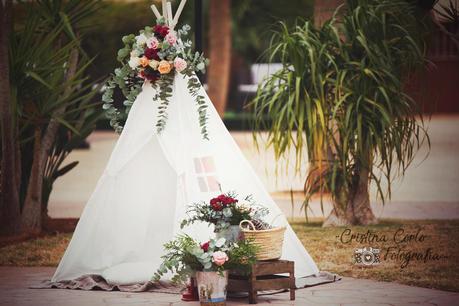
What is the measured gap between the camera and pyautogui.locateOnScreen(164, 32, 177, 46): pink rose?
23.4 ft

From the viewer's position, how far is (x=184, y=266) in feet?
20.7

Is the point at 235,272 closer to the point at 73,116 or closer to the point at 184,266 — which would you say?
the point at 184,266

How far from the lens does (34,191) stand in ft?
32.1

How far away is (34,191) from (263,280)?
162 inches

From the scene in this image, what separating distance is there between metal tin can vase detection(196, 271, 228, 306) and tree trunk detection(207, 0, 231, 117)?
51.1 ft

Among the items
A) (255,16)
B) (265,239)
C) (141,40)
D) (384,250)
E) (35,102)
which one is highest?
(255,16)

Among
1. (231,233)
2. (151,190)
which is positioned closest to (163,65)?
(151,190)

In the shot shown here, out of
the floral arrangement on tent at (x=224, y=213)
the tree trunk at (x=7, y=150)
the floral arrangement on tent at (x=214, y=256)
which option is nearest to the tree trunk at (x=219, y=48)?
the tree trunk at (x=7, y=150)

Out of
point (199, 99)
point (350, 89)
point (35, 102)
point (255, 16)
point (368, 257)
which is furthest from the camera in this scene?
point (255, 16)

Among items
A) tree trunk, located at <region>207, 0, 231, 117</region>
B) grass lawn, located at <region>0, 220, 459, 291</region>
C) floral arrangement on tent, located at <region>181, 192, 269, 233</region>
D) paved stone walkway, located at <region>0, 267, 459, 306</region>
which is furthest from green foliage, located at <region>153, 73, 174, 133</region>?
tree trunk, located at <region>207, 0, 231, 117</region>

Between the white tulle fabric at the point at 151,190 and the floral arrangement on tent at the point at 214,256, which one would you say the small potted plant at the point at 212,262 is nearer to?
the floral arrangement on tent at the point at 214,256

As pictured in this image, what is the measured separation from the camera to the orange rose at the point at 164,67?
7.06 m

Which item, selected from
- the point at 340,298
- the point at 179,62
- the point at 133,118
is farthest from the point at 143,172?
the point at 340,298

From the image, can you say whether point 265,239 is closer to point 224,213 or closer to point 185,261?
point 224,213
